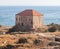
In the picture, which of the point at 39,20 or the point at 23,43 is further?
the point at 39,20

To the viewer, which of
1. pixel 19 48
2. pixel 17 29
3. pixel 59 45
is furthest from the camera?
pixel 17 29

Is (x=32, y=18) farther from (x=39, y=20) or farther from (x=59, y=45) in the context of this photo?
(x=59, y=45)

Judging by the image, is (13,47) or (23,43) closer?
(13,47)

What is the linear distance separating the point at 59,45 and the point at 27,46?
2524 millimetres

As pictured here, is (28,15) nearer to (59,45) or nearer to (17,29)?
(17,29)

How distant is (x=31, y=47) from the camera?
70.7 ft

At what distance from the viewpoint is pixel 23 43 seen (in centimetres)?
2369

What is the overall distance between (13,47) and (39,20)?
32.3 metres

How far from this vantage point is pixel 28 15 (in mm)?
53375

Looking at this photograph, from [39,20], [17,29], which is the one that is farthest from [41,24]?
[17,29]

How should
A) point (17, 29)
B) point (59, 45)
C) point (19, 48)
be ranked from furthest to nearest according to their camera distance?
point (17, 29) → point (59, 45) → point (19, 48)

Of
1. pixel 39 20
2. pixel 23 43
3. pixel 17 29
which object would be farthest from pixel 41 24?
pixel 23 43

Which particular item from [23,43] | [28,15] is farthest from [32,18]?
[23,43]

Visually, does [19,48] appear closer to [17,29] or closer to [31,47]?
[31,47]
